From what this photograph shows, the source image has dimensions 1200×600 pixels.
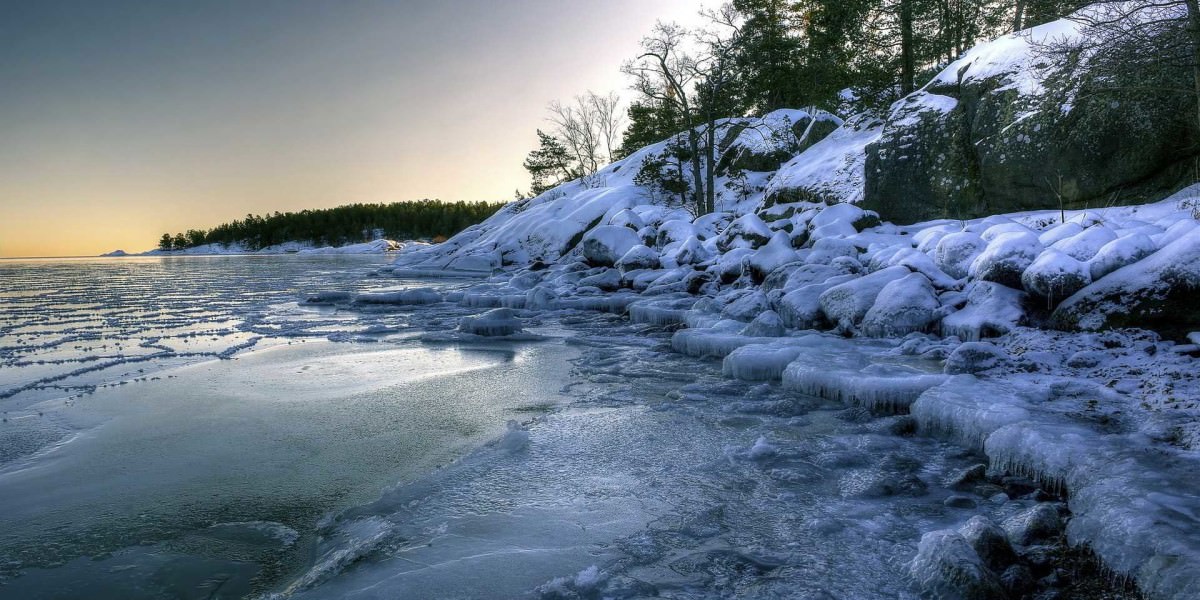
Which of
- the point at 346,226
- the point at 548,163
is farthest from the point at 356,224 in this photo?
the point at 548,163

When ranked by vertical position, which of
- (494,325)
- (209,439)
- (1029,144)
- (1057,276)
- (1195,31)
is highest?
(1195,31)

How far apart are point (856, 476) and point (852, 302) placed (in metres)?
4.10

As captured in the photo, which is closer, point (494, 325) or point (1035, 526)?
point (1035, 526)

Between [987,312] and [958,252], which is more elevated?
[958,252]

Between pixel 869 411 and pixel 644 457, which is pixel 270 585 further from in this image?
pixel 869 411

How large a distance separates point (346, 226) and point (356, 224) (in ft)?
6.23

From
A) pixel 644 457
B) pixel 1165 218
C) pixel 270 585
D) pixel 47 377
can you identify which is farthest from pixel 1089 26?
pixel 47 377

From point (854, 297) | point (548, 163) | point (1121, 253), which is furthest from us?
point (548, 163)

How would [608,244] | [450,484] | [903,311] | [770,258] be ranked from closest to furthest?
[450,484] → [903,311] → [770,258] → [608,244]

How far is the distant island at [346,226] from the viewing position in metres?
97.8

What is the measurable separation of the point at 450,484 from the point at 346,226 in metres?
109

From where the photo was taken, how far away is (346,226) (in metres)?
102

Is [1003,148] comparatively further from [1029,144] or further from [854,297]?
[854,297]

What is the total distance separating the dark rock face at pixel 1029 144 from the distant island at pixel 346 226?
283 ft
